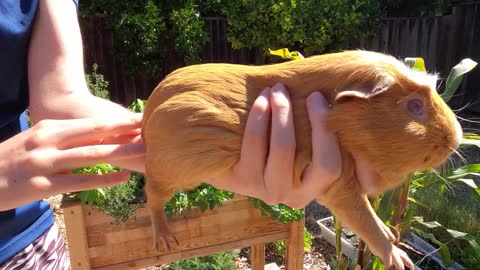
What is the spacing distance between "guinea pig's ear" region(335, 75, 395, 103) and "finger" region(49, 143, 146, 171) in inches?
26.3

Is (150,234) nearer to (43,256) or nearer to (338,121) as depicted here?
(43,256)

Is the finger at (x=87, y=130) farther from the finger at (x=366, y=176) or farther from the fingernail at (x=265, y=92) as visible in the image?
the finger at (x=366, y=176)

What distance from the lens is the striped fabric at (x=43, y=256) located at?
1.67 metres

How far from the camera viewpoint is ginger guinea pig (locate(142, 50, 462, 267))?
1.30 m

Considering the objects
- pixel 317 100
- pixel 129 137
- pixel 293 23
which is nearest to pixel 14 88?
pixel 129 137

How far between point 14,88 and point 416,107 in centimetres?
145

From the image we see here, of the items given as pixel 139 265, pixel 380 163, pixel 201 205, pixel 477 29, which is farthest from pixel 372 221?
pixel 477 29

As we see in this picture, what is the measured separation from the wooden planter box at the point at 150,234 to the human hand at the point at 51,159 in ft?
5.89

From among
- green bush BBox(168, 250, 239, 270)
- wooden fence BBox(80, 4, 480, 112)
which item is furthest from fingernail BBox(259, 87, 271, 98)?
wooden fence BBox(80, 4, 480, 112)

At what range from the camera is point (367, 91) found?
1.29 metres

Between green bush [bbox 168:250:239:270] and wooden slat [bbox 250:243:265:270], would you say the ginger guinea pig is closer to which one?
wooden slat [bbox 250:243:265:270]

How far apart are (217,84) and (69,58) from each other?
650mm

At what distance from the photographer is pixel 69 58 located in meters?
1.67

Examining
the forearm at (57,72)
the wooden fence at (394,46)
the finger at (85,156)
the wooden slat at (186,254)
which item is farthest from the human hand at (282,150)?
the wooden fence at (394,46)
